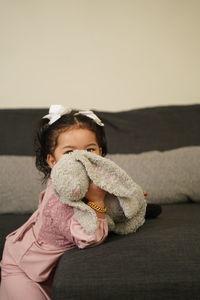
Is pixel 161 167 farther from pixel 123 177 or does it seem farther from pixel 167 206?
pixel 123 177

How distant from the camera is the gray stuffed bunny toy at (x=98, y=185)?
76 centimetres

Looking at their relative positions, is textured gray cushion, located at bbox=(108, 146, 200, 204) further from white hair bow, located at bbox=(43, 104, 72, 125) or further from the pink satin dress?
the pink satin dress

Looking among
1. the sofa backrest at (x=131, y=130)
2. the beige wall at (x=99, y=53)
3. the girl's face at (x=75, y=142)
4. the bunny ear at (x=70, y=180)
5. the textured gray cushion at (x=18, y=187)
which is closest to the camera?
the bunny ear at (x=70, y=180)

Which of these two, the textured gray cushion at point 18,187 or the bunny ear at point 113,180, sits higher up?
the bunny ear at point 113,180

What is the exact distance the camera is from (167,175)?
4.56 ft

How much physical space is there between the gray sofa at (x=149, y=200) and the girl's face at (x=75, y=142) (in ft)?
0.90

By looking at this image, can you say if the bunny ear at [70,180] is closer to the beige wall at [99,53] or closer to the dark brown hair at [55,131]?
the dark brown hair at [55,131]

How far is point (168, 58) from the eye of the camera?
194 centimetres

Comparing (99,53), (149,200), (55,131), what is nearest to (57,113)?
(55,131)

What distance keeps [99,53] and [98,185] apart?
1286mm

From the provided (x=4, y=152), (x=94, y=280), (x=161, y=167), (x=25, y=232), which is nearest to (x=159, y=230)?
(x=94, y=280)

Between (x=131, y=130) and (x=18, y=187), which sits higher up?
(x=131, y=130)

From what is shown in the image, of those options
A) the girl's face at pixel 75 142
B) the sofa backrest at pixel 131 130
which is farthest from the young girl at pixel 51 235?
the sofa backrest at pixel 131 130

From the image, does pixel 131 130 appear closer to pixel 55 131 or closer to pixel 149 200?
pixel 149 200
